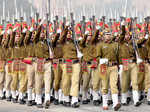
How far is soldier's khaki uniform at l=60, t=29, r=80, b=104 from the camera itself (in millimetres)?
9125

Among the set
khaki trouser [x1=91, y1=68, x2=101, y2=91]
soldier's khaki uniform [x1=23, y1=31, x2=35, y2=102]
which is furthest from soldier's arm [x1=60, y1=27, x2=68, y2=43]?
khaki trouser [x1=91, y1=68, x2=101, y2=91]

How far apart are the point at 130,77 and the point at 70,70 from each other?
68.3 inches

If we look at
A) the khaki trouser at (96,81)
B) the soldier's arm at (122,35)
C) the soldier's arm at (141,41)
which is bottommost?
the khaki trouser at (96,81)

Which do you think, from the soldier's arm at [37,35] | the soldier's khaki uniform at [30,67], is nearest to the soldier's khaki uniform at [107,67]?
the soldier's arm at [37,35]

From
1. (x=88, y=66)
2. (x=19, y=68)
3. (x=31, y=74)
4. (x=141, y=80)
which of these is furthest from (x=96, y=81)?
(x=19, y=68)

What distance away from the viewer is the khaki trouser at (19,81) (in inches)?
401

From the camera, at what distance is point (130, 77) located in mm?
9359

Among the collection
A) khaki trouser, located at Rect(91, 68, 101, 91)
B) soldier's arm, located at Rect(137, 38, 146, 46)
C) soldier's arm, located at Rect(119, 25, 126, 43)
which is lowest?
khaki trouser, located at Rect(91, 68, 101, 91)

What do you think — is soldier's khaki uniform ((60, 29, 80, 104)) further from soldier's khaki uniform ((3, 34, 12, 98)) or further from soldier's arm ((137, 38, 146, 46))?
soldier's khaki uniform ((3, 34, 12, 98))

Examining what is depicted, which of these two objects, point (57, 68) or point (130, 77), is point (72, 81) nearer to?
point (57, 68)

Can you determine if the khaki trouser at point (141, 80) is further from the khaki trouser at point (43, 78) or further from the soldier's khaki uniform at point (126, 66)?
the khaki trouser at point (43, 78)

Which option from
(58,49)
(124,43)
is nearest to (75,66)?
(58,49)

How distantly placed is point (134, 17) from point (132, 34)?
3.66 feet

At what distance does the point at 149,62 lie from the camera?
979 cm
